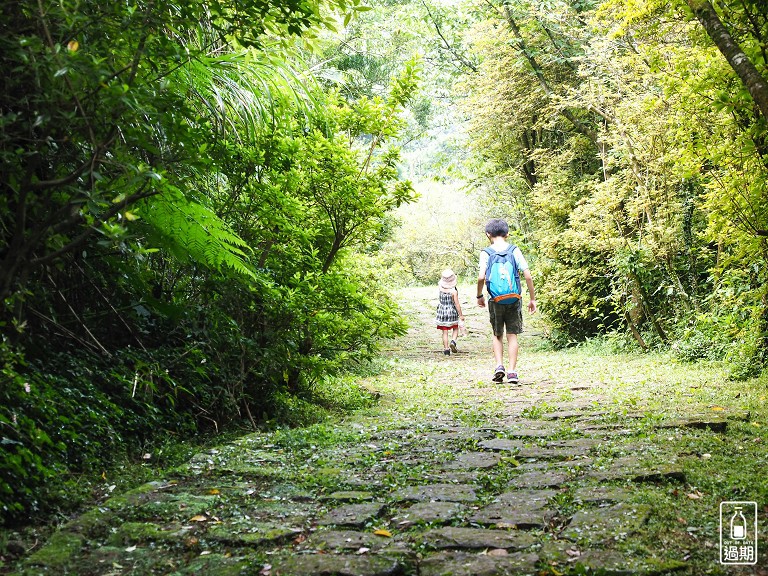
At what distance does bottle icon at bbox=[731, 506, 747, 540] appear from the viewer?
9.45 feet

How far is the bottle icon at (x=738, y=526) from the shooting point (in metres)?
2.88

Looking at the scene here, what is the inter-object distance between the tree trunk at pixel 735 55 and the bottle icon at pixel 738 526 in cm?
306

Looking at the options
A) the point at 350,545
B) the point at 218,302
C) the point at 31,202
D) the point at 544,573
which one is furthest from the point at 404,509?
the point at 218,302

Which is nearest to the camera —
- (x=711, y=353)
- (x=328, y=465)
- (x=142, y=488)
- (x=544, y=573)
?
(x=544, y=573)

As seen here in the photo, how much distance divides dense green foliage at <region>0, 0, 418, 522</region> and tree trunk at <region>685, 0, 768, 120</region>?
2.65 metres

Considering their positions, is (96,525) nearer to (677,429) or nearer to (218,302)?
(218,302)

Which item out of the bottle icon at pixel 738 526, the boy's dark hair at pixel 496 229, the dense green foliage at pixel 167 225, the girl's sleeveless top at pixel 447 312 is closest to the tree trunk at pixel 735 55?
the dense green foliage at pixel 167 225

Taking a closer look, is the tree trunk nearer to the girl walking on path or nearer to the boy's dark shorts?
the boy's dark shorts

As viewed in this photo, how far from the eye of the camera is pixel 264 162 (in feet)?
19.5

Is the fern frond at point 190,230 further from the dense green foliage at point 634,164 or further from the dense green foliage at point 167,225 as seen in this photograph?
the dense green foliage at point 634,164

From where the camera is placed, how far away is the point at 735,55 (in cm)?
508

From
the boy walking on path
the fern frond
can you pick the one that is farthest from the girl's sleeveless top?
the fern frond

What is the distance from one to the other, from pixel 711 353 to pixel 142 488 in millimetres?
7617

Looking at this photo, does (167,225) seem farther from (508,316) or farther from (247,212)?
(508,316)
